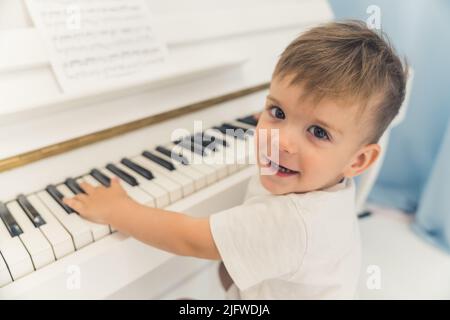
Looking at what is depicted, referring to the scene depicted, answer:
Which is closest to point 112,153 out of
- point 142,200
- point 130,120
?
point 130,120

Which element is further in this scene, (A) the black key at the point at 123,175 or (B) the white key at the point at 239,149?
(B) the white key at the point at 239,149

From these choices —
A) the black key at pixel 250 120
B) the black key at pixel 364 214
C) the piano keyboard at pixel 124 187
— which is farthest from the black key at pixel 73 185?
the black key at pixel 364 214

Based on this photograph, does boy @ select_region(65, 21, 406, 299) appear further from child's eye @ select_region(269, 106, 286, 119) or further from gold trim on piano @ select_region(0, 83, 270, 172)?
gold trim on piano @ select_region(0, 83, 270, 172)

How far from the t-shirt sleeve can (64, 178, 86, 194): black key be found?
34 cm

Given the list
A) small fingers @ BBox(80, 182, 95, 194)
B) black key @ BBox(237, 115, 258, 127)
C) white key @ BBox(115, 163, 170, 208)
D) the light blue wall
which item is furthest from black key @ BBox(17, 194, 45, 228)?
the light blue wall

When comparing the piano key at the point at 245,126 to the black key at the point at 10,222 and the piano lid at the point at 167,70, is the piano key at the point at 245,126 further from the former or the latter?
the black key at the point at 10,222

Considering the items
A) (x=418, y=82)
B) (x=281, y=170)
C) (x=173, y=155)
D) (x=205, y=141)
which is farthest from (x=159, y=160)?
(x=418, y=82)

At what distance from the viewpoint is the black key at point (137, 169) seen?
0.84m

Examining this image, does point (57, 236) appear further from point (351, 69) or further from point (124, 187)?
point (351, 69)

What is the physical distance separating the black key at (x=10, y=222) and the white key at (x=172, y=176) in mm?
302

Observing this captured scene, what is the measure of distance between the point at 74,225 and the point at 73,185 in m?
0.16

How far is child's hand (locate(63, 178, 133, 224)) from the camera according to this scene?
697mm

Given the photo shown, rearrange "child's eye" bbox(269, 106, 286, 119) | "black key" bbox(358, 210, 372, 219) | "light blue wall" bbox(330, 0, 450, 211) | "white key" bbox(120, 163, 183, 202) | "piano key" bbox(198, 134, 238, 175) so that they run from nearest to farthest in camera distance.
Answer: "child's eye" bbox(269, 106, 286, 119) → "white key" bbox(120, 163, 183, 202) → "piano key" bbox(198, 134, 238, 175) → "light blue wall" bbox(330, 0, 450, 211) → "black key" bbox(358, 210, 372, 219)

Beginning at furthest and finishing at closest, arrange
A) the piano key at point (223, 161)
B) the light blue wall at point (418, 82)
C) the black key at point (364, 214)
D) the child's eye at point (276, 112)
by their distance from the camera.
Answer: the black key at point (364, 214), the light blue wall at point (418, 82), the piano key at point (223, 161), the child's eye at point (276, 112)
